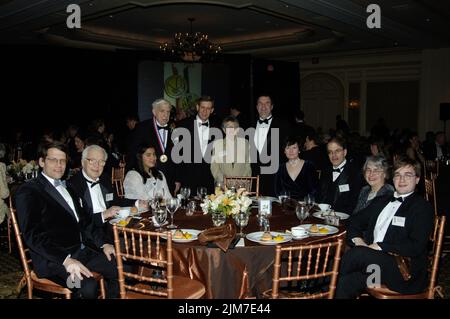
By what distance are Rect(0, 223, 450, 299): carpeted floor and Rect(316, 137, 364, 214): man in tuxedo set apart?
1.17 m

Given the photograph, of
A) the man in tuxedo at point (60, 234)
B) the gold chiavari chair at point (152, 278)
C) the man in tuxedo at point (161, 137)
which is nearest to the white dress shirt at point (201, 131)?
the man in tuxedo at point (161, 137)

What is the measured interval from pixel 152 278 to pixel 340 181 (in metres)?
2.27

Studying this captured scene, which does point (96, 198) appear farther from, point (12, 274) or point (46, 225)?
point (12, 274)

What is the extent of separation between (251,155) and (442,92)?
9387mm

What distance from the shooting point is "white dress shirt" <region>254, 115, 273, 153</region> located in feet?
18.4

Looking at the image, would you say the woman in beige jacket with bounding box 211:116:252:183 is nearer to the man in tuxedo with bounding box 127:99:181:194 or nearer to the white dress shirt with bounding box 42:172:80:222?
the man in tuxedo with bounding box 127:99:181:194

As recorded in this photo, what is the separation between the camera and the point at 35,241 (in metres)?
2.90

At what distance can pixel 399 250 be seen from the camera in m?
3.00

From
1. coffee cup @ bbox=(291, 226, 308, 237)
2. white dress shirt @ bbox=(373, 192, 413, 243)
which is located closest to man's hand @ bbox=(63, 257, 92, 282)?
coffee cup @ bbox=(291, 226, 308, 237)
